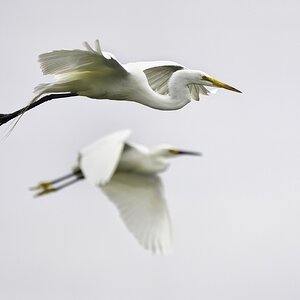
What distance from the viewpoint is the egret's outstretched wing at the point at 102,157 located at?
1331cm

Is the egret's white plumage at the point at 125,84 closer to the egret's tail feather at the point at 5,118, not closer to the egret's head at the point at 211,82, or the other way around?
the egret's head at the point at 211,82

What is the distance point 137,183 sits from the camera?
14242 mm

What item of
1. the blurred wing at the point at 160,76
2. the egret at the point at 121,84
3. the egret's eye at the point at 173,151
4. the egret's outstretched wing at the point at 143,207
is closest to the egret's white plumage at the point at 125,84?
the egret at the point at 121,84

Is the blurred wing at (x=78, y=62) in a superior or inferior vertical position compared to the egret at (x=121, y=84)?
superior

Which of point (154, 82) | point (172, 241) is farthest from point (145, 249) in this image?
point (154, 82)

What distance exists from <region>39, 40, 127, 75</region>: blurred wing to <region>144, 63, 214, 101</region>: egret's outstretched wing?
1.44 metres

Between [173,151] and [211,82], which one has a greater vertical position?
[211,82]

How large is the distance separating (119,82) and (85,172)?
8.12ft

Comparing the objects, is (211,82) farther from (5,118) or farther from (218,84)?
(5,118)

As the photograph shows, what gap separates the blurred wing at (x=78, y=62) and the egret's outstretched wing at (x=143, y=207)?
126cm

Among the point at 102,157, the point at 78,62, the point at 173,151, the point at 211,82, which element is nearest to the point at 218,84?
the point at 211,82

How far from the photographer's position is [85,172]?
13.5 meters

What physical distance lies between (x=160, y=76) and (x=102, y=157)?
147 inches

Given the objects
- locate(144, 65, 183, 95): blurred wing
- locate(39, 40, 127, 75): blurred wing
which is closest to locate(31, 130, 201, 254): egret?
locate(39, 40, 127, 75): blurred wing
